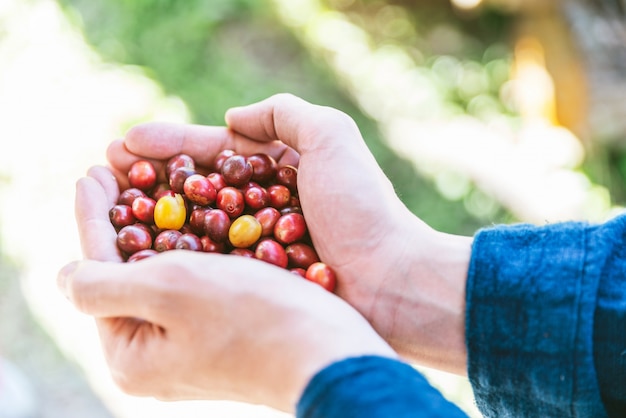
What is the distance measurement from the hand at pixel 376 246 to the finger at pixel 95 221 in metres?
0.53

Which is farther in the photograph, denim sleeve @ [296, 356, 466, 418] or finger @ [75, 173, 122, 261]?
finger @ [75, 173, 122, 261]

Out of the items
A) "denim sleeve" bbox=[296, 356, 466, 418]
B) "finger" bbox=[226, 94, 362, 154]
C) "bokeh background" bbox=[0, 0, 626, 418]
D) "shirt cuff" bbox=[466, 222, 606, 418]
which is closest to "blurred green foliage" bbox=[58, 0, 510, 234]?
"bokeh background" bbox=[0, 0, 626, 418]

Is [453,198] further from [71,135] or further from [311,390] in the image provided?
[311,390]

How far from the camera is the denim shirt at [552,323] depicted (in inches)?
59.3

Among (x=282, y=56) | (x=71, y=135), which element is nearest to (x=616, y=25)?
(x=282, y=56)

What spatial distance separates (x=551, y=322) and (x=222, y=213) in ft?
3.00

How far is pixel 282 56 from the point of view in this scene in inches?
148

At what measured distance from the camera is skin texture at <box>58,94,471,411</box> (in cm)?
143

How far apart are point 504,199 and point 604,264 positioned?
1848 millimetres

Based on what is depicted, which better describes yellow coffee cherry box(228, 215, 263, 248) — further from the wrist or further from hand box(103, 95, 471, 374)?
the wrist

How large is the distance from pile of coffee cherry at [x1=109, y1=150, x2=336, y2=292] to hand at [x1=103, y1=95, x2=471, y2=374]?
8cm

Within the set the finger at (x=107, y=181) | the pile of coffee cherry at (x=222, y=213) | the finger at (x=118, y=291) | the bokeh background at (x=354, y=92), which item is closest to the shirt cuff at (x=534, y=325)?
the pile of coffee cherry at (x=222, y=213)

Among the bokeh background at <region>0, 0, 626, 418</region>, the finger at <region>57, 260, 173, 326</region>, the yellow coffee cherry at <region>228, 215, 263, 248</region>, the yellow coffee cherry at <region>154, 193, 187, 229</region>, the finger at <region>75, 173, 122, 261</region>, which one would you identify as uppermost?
the finger at <region>57, 260, 173, 326</region>

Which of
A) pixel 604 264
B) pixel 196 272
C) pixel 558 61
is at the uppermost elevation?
pixel 196 272
